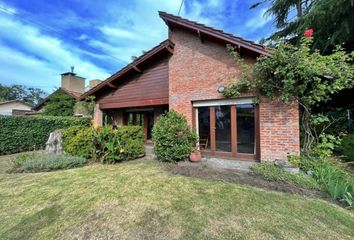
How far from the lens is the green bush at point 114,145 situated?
325 inches

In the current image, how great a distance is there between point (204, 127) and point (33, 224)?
6.57 m

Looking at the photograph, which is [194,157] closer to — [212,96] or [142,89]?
[212,96]

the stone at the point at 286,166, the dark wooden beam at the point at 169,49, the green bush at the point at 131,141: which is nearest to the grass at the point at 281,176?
the stone at the point at 286,166

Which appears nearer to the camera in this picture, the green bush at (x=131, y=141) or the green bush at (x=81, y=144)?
the green bush at (x=131, y=141)

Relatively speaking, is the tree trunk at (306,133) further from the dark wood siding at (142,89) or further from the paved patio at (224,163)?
the dark wood siding at (142,89)

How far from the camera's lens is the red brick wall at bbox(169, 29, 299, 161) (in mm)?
6664

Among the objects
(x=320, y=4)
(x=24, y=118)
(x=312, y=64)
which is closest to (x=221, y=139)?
(x=312, y=64)

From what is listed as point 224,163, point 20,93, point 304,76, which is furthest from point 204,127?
point 20,93

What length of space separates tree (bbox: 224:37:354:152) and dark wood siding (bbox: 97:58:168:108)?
14.9ft

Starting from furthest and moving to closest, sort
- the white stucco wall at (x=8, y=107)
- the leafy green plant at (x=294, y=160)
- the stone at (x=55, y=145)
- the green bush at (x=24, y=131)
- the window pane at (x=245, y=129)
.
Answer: the white stucco wall at (x=8, y=107) < the green bush at (x=24, y=131) < the stone at (x=55, y=145) < the window pane at (x=245, y=129) < the leafy green plant at (x=294, y=160)

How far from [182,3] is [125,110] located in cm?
775

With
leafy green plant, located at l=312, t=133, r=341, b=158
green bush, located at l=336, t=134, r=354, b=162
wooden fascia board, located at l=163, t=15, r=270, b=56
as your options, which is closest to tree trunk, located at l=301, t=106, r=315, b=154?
leafy green plant, located at l=312, t=133, r=341, b=158

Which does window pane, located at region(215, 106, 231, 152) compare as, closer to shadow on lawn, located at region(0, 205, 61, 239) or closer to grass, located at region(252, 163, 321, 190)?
grass, located at region(252, 163, 321, 190)

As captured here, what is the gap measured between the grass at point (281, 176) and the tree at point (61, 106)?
1708 cm
